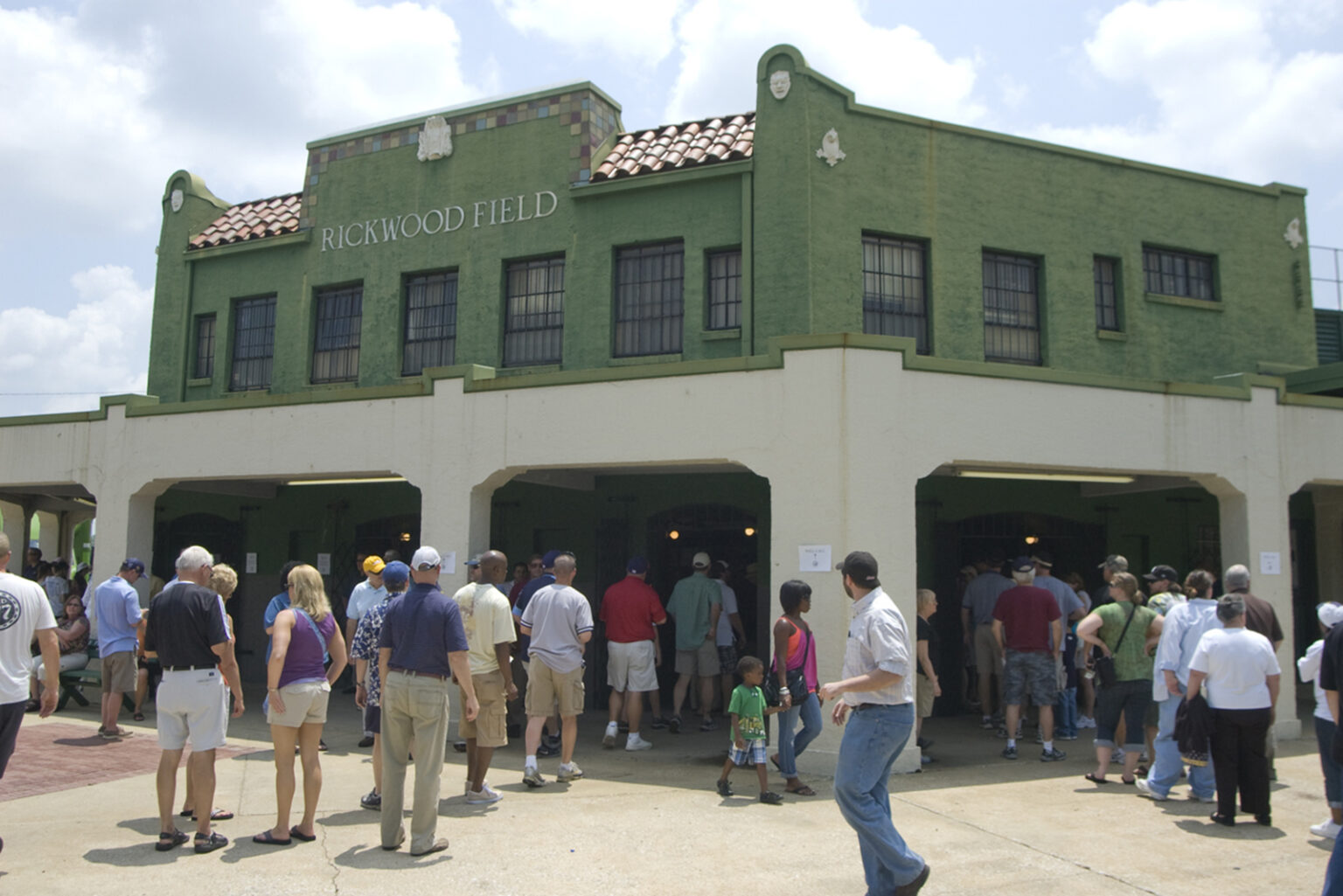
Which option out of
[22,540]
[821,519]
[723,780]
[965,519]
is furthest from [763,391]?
[22,540]

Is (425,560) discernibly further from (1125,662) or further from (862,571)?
(1125,662)

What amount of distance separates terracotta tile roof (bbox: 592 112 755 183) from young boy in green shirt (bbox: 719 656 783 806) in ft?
25.8

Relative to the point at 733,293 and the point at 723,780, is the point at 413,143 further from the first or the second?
the point at 723,780

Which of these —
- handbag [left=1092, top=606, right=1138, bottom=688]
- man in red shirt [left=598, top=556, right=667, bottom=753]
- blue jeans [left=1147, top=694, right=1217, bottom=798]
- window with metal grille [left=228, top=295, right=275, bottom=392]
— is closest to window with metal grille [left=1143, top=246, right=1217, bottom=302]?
handbag [left=1092, top=606, right=1138, bottom=688]

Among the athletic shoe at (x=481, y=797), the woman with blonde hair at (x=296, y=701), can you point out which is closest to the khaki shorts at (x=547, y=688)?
the athletic shoe at (x=481, y=797)

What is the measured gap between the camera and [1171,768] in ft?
28.4

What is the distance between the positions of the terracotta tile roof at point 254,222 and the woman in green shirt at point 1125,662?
1365 centimetres

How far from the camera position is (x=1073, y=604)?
484 inches

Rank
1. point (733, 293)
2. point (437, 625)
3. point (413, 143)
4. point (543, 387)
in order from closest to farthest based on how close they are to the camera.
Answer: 1. point (437, 625)
2. point (543, 387)
3. point (733, 293)
4. point (413, 143)

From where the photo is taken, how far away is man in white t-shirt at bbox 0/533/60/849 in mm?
6344

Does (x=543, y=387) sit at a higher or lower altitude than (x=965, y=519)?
higher

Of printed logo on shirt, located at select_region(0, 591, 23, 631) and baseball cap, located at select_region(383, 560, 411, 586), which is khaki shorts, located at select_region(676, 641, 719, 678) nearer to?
baseball cap, located at select_region(383, 560, 411, 586)

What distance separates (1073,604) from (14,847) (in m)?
10.4

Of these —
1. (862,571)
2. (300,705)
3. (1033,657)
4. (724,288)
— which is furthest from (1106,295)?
(300,705)
